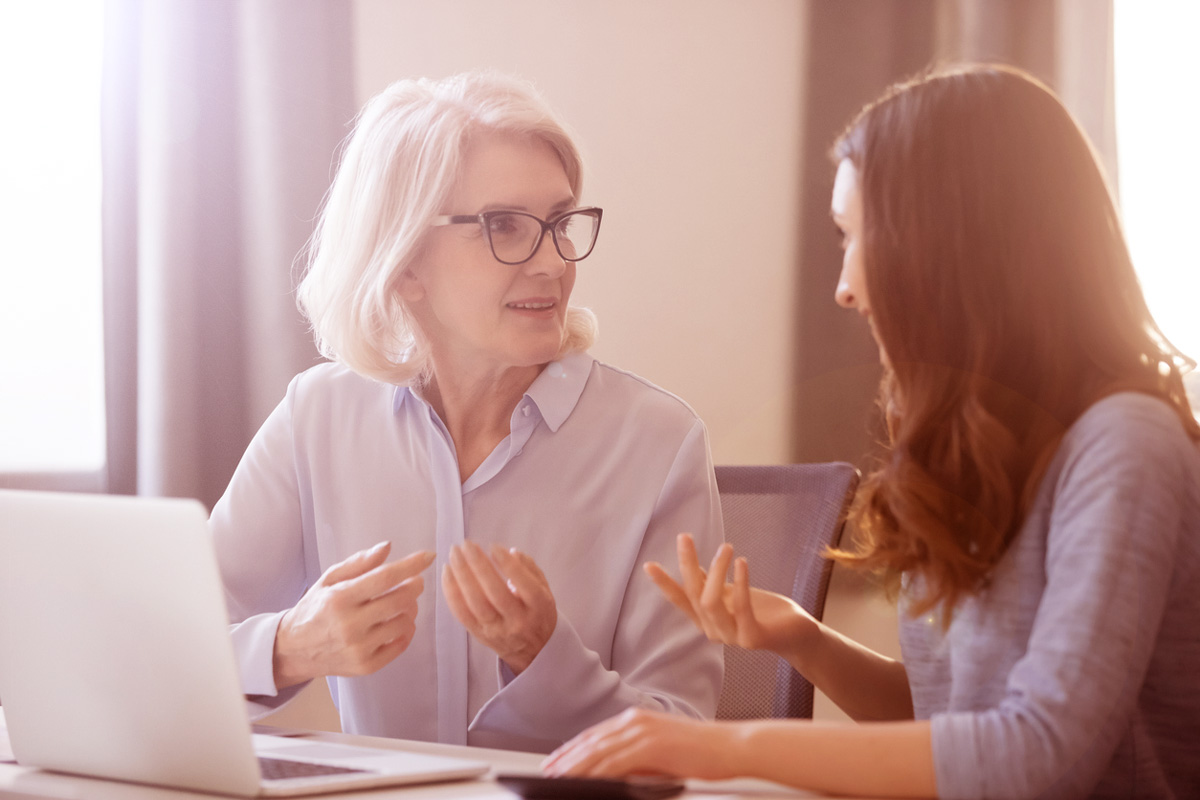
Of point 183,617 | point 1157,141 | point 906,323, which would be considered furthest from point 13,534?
point 1157,141

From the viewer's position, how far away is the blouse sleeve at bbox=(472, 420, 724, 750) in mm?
1151

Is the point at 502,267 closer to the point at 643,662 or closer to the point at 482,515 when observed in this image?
the point at 482,515

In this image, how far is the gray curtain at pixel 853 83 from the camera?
2146 millimetres

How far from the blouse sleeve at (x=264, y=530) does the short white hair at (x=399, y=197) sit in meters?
0.16

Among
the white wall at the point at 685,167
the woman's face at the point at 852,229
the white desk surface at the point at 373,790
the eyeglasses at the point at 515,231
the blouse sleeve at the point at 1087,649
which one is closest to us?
the blouse sleeve at the point at 1087,649

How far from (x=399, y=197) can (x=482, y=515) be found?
445mm

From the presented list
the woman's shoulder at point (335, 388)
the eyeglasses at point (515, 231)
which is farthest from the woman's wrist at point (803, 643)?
the woman's shoulder at point (335, 388)

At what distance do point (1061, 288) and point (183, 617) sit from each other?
2.31ft

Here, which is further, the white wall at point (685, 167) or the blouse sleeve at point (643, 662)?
the white wall at point (685, 167)

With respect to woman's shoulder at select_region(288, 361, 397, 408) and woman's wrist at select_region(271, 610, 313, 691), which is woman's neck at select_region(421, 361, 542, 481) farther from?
woman's wrist at select_region(271, 610, 313, 691)

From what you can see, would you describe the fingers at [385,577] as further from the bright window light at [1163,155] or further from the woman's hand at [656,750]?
the bright window light at [1163,155]

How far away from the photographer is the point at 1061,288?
2.75 feet

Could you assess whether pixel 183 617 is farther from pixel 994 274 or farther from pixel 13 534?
pixel 994 274

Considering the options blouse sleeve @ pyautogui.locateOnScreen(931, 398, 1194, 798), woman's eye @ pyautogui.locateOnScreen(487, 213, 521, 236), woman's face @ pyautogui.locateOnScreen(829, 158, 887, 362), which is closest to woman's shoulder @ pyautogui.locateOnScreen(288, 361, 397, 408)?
woman's eye @ pyautogui.locateOnScreen(487, 213, 521, 236)
